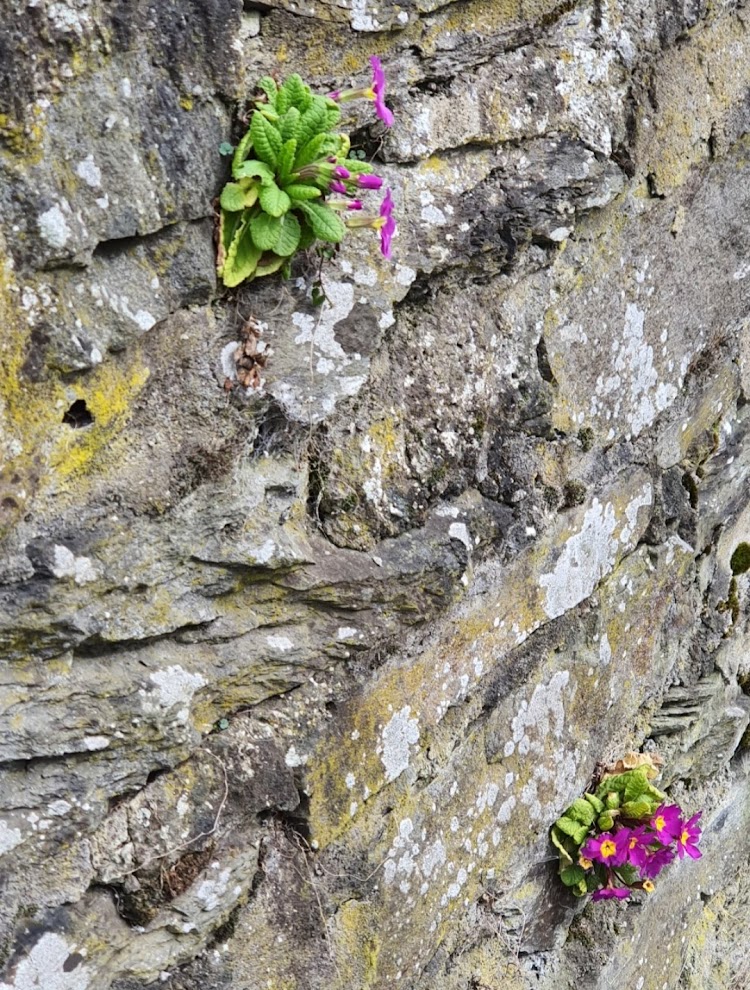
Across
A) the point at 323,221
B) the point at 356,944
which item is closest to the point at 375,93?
the point at 323,221

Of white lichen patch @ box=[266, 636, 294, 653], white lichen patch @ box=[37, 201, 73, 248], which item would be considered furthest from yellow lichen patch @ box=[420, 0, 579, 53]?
white lichen patch @ box=[266, 636, 294, 653]

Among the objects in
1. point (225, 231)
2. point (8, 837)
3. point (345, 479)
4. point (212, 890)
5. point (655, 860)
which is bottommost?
point (655, 860)

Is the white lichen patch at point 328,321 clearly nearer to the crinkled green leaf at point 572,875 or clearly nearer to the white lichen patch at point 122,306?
the white lichen patch at point 122,306

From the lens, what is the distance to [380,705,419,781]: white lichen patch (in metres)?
1.95

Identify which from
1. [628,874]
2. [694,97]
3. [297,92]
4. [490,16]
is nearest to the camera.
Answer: [297,92]

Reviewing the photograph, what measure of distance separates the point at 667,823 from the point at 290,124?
6.40ft

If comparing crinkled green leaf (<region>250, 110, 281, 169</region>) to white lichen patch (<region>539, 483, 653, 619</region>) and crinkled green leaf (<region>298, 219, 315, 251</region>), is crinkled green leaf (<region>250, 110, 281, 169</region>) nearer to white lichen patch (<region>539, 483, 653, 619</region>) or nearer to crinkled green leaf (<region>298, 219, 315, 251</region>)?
crinkled green leaf (<region>298, 219, 315, 251</region>)

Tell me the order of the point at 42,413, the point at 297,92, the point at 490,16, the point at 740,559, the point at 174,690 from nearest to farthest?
the point at 42,413, the point at 297,92, the point at 174,690, the point at 490,16, the point at 740,559

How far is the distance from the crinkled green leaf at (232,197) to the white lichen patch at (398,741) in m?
0.96

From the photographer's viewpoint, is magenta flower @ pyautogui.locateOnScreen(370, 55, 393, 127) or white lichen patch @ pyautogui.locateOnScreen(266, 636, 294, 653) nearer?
magenta flower @ pyautogui.locateOnScreen(370, 55, 393, 127)

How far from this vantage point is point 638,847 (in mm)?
2594

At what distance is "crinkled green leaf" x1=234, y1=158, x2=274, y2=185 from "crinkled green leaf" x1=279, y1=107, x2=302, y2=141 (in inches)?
2.0

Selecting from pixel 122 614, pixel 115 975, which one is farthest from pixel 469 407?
pixel 115 975

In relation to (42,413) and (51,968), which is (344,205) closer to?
(42,413)
